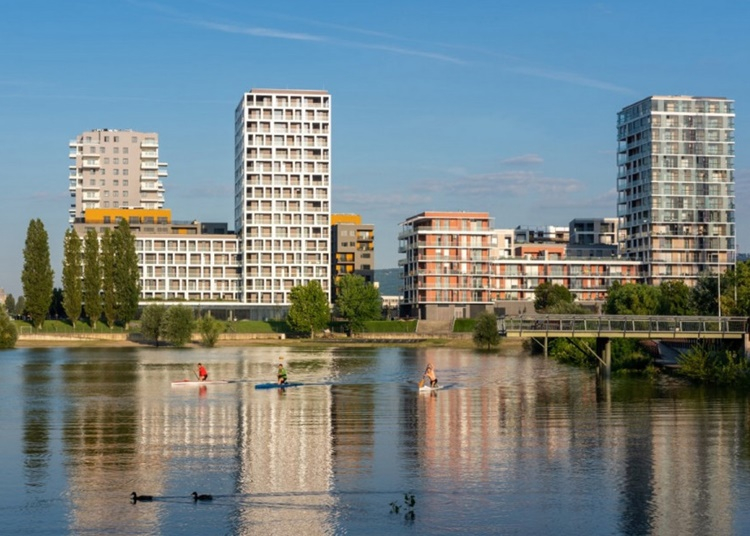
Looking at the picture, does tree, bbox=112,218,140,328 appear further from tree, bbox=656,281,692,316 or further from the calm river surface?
the calm river surface

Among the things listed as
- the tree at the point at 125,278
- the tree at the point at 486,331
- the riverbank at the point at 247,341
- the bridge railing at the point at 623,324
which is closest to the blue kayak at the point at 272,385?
the bridge railing at the point at 623,324

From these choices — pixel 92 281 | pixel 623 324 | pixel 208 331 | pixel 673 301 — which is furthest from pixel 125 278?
pixel 623 324

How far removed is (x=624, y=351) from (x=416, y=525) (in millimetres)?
67842

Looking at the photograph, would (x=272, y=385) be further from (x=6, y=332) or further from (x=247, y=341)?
(x=247, y=341)

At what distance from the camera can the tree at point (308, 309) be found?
196000mm

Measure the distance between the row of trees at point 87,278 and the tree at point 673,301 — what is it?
95309 mm

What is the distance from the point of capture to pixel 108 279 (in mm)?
193125

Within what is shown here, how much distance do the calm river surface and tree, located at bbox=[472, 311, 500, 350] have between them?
249ft

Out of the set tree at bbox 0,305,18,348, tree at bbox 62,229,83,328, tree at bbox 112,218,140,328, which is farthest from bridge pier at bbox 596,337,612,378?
tree at bbox 62,229,83,328

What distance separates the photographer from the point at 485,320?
161625 mm

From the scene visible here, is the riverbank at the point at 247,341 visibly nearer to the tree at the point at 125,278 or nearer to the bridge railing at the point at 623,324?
the tree at the point at 125,278

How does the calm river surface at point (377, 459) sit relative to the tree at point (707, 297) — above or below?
below

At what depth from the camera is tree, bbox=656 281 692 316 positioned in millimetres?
135625

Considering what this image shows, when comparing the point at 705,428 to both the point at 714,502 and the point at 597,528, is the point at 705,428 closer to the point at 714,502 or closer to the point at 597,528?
the point at 714,502
